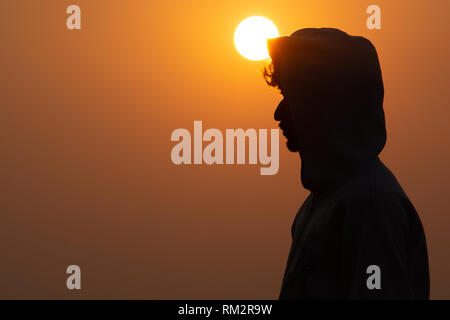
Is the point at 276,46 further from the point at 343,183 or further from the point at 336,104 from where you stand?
the point at 343,183

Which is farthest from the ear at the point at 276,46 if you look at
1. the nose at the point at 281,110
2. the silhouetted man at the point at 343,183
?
the nose at the point at 281,110

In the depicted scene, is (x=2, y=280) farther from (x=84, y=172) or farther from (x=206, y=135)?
(x=206, y=135)

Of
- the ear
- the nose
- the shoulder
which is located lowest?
the shoulder

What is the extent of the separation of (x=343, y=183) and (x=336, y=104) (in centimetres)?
18

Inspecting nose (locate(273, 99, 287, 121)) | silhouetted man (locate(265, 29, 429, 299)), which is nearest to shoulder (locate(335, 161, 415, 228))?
silhouetted man (locate(265, 29, 429, 299))

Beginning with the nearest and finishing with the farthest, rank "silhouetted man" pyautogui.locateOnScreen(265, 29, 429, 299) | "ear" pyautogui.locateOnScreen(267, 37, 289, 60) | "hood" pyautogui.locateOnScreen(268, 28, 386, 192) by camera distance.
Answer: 1. "silhouetted man" pyautogui.locateOnScreen(265, 29, 429, 299)
2. "hood" pyautogui.locateOnScreen(268, 28, 386, 192)
3. "ear" pyautogui.locateOnScreen(267, 37, 289, 60)

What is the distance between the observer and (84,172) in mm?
2967

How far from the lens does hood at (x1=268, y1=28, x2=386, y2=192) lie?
52.7 inches

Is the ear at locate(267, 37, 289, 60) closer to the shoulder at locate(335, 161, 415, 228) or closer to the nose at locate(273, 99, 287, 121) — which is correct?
the nose at locate(273, 99, 287, 121)

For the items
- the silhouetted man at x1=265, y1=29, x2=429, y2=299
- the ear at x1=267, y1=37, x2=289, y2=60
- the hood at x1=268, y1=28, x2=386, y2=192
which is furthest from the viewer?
the ear at x1=267, y1=37, x2=289, y2=60

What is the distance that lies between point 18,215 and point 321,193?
2003 millimetres

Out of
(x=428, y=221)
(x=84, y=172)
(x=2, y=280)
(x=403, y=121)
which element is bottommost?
(x=2, y=280)

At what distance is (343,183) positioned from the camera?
1.33 metres

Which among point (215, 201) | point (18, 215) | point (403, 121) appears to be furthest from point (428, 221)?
point (18, 215)
